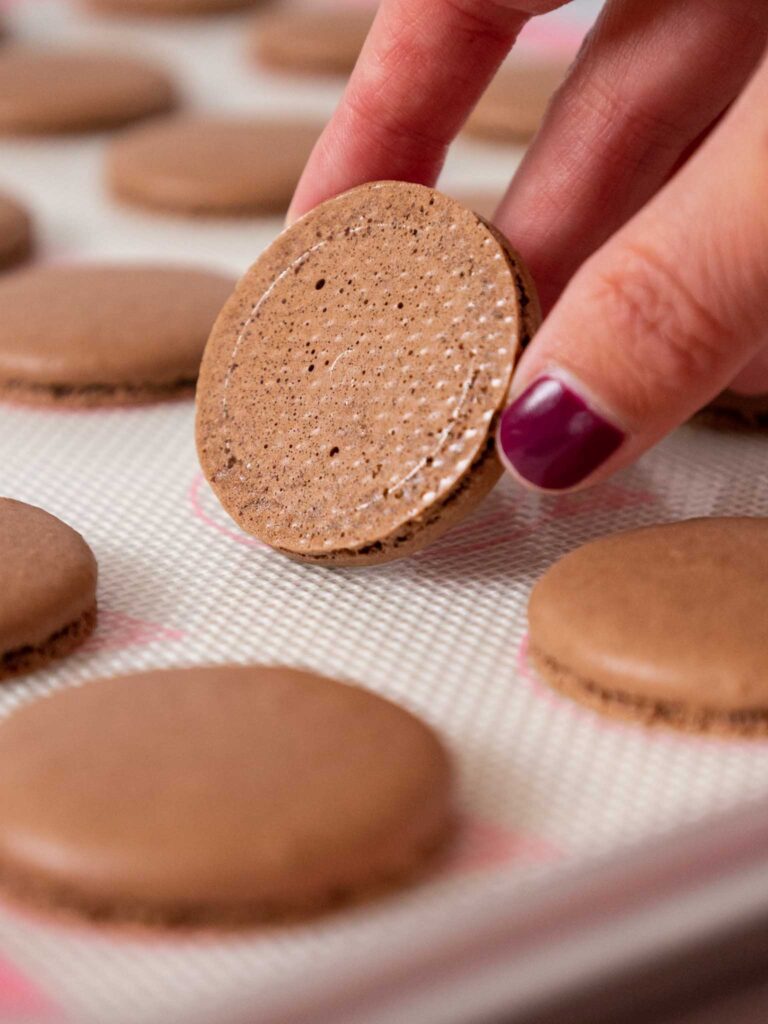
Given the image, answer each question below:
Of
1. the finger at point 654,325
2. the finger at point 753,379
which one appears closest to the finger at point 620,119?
the finger at point 753,379

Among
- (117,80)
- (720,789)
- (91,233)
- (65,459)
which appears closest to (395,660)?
(720,789)

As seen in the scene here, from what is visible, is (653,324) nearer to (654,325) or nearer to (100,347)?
(654,325)

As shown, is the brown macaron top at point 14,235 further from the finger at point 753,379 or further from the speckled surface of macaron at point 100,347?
the finger at point 753,379

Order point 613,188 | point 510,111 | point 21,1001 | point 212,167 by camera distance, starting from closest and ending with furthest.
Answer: point 21,1001 < point 613,188 < point 212,167 < point 510,111

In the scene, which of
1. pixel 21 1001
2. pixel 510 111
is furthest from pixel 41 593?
pixel 510 111

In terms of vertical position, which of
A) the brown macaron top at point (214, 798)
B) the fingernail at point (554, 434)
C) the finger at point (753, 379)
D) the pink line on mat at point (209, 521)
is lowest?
the pink line on mat at point (209, 521)

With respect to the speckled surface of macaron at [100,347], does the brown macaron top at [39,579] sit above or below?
above

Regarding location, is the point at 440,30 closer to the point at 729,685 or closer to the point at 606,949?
the point at 729,685
